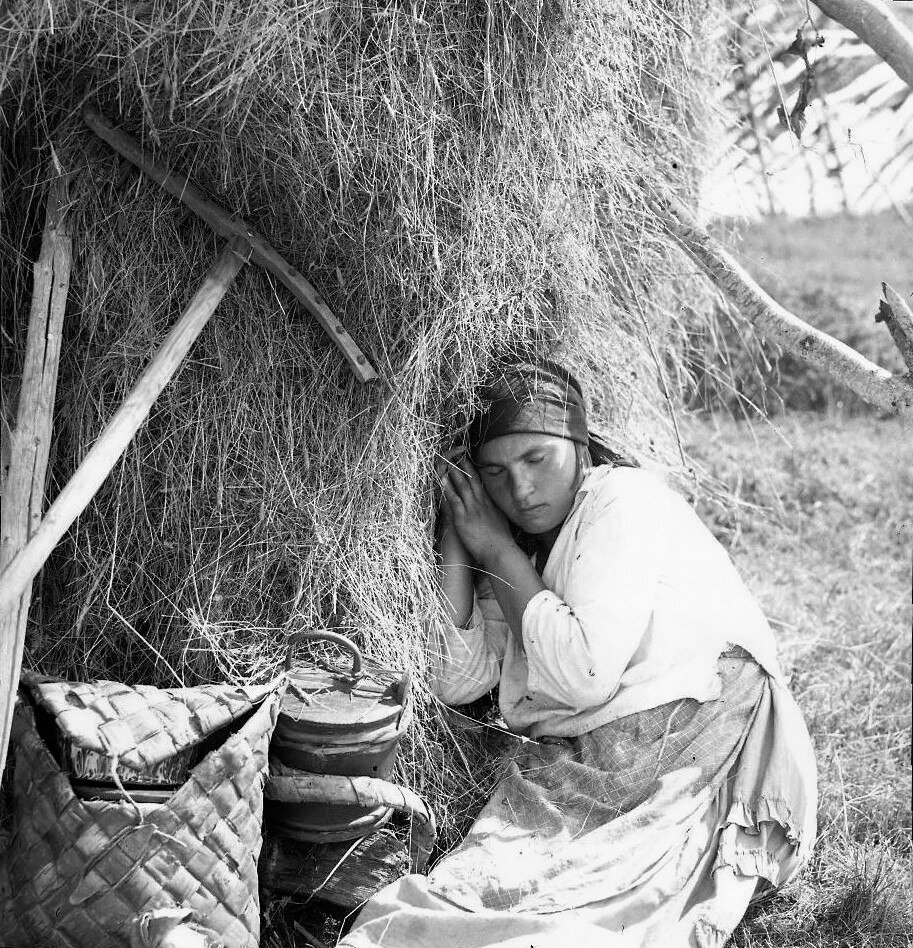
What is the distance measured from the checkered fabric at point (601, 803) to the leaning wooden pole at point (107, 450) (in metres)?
1.13

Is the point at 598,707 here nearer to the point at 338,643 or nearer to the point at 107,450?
the point at 338,643

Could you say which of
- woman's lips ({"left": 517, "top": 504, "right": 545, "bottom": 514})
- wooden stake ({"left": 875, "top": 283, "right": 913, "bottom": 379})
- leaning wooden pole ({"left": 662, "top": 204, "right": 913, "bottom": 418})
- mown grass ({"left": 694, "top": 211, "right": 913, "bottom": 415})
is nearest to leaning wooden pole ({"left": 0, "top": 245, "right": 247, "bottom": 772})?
woman's lips ({"left": 517, "top": 504, "right": 545, "bottom": 514})

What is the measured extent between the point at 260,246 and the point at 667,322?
181cm

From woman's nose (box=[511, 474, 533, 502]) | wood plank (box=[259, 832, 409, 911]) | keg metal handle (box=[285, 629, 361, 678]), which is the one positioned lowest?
wood plank (box=[259, 832, 409, 911])

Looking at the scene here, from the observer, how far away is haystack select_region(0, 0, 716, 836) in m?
2.61

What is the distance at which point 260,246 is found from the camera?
279 centimetres

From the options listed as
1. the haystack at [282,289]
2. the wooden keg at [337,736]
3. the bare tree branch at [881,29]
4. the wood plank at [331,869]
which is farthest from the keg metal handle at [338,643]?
the bare tree branch at [881,29]

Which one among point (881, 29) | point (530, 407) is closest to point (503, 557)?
point (530, 407)

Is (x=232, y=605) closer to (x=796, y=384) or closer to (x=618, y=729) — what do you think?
(x=618, y=729)

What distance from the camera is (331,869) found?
9.01ft

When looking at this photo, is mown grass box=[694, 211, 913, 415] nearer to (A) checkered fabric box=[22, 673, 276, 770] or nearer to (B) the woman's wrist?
(B) the woman's wrist

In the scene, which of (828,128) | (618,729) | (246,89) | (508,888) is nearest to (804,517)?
(828,128)

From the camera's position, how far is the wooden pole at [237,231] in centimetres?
269

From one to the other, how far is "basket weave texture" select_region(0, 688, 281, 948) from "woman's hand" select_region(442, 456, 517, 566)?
0.98m
